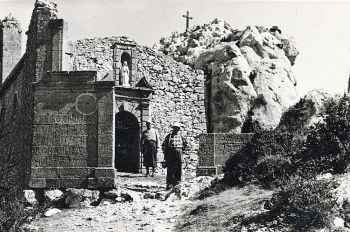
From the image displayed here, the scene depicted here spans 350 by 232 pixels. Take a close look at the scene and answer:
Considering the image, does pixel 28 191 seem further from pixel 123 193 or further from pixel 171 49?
pixel 171 49

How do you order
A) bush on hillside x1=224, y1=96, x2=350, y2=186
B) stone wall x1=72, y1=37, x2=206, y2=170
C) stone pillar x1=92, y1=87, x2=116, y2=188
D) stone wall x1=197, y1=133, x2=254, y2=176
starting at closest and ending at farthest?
1. bush on hillside x1=224, y1=96, x2=350, y2=186
2. stone pillar x1=92, y1=87, x2=116, y2=188
3. stone wall x1=197, y1=133, x2=254, y2=176
4. stone wall x1=72, y1=37, x2=206, y2=170

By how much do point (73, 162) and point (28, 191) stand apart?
105cm

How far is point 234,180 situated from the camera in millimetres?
12641

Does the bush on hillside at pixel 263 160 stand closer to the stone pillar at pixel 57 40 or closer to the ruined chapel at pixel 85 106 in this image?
the ruined chapel at pixel 85 106

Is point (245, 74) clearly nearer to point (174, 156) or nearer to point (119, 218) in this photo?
point (174, 156)

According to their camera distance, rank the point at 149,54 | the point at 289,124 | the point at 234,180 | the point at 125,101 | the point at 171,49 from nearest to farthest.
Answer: the point at 234,180, the point at 289,124, the point at 125,101, the point at 149,54, the point at 171,49

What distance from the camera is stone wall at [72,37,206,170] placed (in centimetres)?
2411

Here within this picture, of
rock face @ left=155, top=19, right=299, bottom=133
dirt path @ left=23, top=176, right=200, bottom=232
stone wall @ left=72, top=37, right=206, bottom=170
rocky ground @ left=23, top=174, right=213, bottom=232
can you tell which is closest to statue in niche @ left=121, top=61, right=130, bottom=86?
stone wall @ left=72, top=37, right=206, bottom=170

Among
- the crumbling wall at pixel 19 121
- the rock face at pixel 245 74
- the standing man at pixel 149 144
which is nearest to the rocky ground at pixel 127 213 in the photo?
the crumbling wall at pixel 19 121

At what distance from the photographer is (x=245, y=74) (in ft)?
91.5

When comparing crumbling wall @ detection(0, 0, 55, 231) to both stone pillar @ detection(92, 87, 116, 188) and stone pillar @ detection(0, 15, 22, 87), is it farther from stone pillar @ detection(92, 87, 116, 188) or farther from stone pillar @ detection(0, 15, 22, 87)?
stone pillar @ detection(0, 15, 22, 87)

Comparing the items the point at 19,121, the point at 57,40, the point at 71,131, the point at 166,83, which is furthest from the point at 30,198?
the point at 166,83

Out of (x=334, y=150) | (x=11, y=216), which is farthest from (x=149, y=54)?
(x=11, y=216)

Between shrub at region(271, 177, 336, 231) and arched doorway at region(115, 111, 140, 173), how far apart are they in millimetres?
12799
